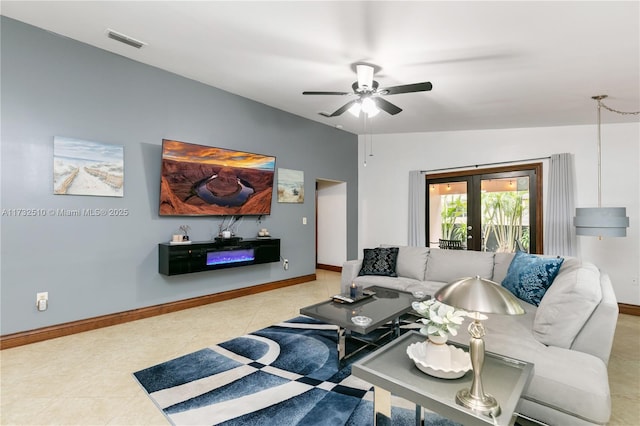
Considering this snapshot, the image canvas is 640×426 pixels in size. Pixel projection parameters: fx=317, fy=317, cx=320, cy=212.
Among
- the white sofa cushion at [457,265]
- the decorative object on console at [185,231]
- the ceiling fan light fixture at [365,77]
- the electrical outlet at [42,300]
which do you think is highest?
the ceiling fan light fixture at [365,77]

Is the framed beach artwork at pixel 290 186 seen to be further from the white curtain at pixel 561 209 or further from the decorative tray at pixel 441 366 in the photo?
the decorative tray at pixel 441 366

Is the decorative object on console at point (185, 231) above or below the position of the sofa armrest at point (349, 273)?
above

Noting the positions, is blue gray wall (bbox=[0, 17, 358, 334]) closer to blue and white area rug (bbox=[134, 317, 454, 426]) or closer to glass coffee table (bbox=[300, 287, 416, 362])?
blue and white area rug (bbox=[134, 317, 454, 426])

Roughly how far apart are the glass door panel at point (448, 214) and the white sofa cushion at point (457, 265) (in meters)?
1.76

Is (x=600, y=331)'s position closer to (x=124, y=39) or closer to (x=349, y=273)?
(x=349, y=273)

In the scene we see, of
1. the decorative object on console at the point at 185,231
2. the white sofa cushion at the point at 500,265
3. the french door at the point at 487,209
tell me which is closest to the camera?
the white sofa cushion at the point at 500,265

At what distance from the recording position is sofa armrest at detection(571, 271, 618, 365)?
6.51 feet

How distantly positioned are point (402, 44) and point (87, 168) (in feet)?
11.6

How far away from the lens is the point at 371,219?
696cm

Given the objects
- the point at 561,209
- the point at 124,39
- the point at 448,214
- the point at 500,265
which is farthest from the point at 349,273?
the point at 124,39

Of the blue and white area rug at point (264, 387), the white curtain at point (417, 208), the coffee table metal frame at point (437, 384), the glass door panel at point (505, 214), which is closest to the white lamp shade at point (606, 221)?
the glass door panel at point (505, 214)

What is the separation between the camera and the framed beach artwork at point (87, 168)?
10.9 feet

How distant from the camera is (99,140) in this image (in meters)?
3.58

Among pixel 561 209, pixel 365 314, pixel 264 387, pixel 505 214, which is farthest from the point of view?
pixel 505 214
